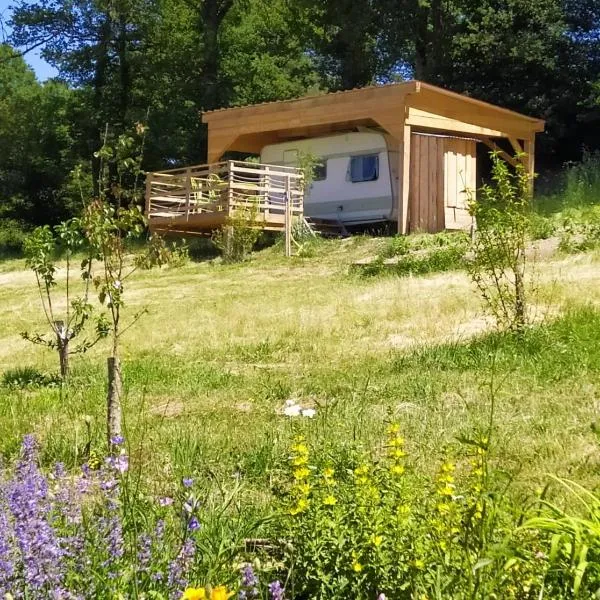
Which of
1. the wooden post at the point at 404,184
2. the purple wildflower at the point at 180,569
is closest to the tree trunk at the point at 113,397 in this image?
the purple wildflower at the point at 180,569

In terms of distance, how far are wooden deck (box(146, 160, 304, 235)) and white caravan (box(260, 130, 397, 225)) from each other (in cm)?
111

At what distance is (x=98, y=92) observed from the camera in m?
37.1

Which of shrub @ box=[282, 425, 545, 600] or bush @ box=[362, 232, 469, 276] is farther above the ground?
bush @ box=[362, 232, 469, 276]

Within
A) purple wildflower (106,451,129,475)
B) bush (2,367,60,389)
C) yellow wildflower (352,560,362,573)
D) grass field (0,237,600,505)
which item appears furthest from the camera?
bush (2,367,60,389)

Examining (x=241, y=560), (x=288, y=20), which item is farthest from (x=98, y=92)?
(x=241, y=560)

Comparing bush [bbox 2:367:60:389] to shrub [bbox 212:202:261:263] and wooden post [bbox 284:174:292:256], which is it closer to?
shrub [bbox 212:202:261:263]

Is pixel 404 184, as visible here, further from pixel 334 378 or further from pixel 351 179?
pixel 334 378

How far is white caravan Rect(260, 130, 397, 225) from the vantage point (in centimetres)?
2244

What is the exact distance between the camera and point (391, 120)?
19766 mm

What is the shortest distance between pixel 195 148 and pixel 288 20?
1002 centimetres

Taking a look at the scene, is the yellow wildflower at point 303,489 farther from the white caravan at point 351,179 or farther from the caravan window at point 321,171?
the caravan window at point 321,171

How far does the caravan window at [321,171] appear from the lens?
23.5 metres

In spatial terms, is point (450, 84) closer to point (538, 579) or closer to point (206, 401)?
point (206, 401)

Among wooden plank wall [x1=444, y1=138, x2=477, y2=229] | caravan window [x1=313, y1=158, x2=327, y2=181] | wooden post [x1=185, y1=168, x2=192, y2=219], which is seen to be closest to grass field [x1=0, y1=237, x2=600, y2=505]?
wooden post [x1=185, y1=168, x2=192, y2=219]
